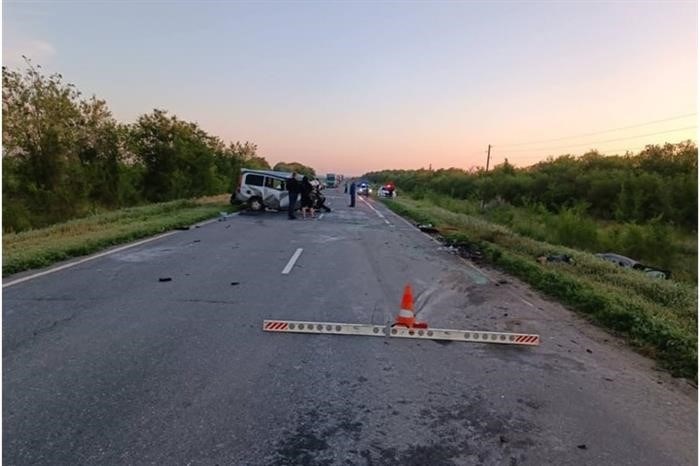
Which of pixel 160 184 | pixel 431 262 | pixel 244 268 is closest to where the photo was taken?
pixel 244 268

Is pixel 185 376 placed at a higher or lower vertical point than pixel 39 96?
lower

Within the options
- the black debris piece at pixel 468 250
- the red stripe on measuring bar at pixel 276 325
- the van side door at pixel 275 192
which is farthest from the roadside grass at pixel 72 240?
the black debris piece at pixel 468 250

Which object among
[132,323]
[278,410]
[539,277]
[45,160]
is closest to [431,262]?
[539,277]

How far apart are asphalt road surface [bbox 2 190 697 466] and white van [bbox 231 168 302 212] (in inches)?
649

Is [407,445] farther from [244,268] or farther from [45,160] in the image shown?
[45,160]

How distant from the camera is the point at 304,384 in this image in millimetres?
4199

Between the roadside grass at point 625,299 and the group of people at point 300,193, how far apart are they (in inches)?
398

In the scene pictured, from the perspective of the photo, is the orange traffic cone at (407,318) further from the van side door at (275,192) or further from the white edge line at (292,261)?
the van side door at (275,192)

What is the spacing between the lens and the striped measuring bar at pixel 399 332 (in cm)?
564

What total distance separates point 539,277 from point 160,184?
33.4 metres

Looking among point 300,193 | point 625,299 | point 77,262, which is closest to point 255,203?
point 300,193

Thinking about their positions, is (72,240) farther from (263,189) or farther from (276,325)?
(263,189)

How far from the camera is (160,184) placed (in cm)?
3744

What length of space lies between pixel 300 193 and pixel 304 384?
1799cm
